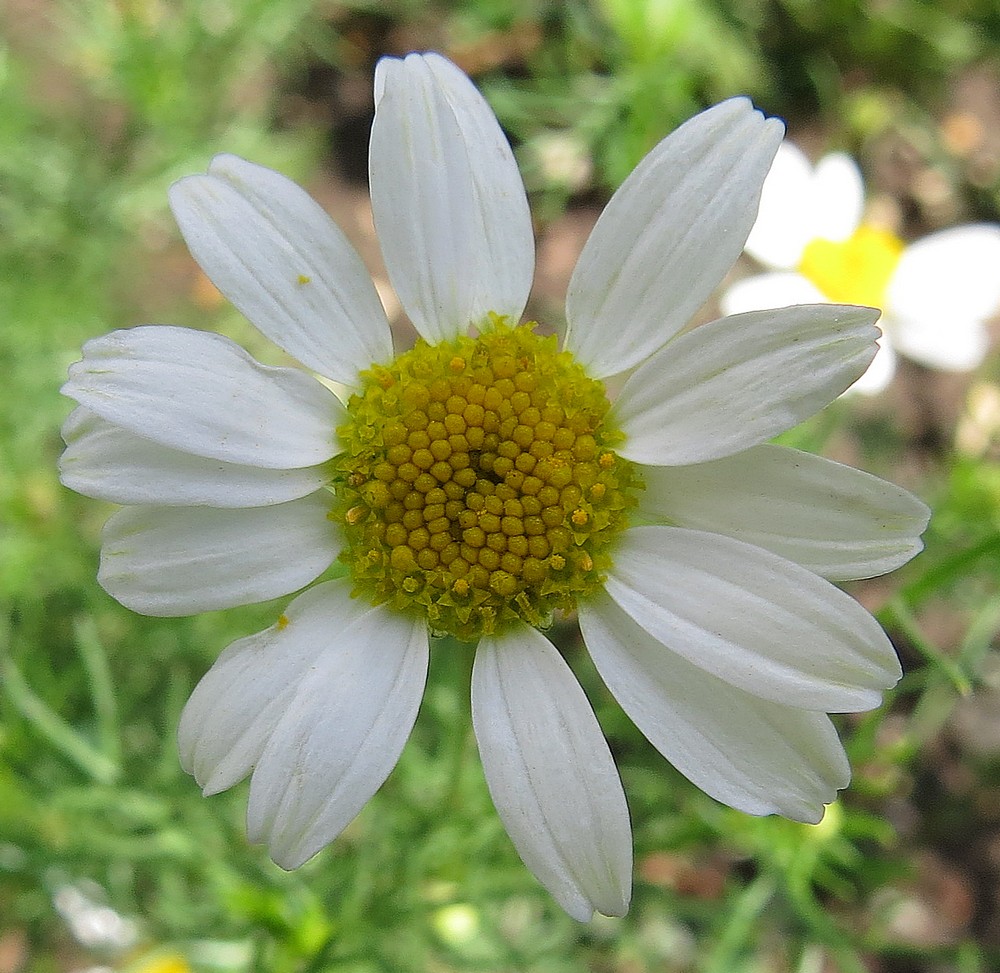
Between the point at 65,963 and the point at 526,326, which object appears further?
the point at 65,963

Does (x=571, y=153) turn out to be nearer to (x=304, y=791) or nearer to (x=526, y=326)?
(x=526, y=326)

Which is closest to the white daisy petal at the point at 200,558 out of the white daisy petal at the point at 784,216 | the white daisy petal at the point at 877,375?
the white daisy petal at the point at 877,375

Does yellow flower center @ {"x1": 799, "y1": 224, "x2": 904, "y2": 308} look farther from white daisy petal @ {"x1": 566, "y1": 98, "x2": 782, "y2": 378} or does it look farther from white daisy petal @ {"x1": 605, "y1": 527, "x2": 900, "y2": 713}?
white daisy petal @ {"x1": 605, "y1": 527, "x2": 900, "y2": 713}

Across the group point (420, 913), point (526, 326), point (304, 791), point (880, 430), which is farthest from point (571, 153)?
point (304, 791)

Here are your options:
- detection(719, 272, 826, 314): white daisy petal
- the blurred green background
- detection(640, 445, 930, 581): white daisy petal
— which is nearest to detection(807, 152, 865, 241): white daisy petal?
detection(719, 272, 826, 314): white daisy petal

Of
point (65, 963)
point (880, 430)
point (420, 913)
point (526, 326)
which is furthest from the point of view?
point (880, 430)

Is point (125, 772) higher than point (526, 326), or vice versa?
point (526, 326)

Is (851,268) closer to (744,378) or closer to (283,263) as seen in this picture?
(744,378)
